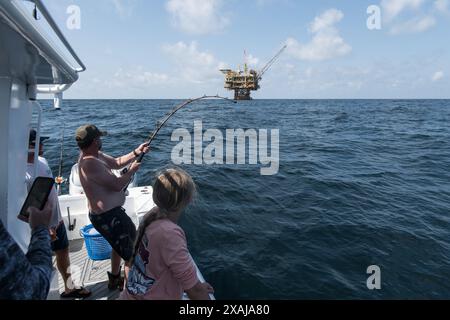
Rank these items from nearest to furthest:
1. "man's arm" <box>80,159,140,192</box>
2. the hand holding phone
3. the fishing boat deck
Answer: the hand holding phone < "man's arm" <box>80,159,140,192</box> < the fishing boat deck

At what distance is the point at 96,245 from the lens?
14.0 feet

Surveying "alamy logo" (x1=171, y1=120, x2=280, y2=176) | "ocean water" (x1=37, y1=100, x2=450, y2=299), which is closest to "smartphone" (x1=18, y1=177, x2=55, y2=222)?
"ocean water" (x1=37, y1=100, x2=450, y2=299)

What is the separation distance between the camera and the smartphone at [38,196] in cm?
176

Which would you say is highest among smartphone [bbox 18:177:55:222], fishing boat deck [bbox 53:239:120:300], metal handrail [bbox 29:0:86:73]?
metal handrail [bbox 29:0:86:73]

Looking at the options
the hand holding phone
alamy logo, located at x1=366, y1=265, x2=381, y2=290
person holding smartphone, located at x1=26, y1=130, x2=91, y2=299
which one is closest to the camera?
the hand holding phone

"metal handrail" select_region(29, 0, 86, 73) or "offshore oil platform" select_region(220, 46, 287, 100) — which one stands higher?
"offshore oil platform" select_region(220, 46, 287, 100)

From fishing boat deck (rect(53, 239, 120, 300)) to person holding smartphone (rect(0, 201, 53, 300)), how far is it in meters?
2.46

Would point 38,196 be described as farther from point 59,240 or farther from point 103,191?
point 59,240

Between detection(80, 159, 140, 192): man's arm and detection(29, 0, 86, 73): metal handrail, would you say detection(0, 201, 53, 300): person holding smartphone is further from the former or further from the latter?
detection(80, 159, 140, 192): man's arm

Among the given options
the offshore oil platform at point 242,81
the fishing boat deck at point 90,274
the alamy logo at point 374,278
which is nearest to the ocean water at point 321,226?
the alamy logo at point 374,278

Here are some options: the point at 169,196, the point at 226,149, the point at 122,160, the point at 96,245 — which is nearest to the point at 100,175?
the point at 122,160

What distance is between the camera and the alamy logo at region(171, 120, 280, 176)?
12711 millimetres

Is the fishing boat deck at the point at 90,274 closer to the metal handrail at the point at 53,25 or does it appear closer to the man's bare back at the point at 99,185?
the man's bare back at the point at 99,185

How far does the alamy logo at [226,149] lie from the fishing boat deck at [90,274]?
7194mm
